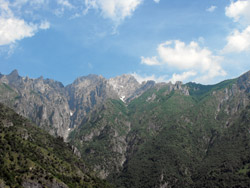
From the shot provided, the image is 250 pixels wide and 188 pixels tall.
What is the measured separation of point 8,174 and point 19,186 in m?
12.3

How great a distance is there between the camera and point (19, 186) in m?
195

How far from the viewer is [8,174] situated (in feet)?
655
